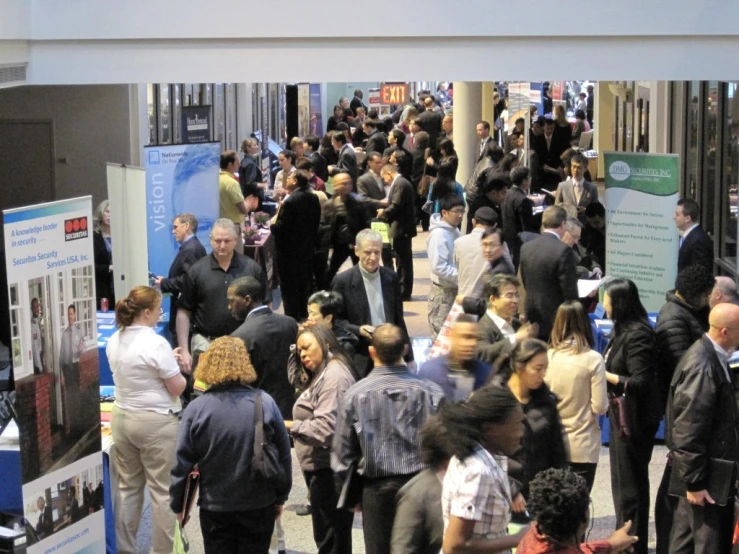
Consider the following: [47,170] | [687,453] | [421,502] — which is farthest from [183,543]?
[47,170]

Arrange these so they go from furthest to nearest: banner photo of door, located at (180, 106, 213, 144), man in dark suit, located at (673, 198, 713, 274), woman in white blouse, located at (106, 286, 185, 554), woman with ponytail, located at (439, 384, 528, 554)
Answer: banner photo of door, located at (180, 106, 213, 144), man in dark suit, located at (673, 198, 713, 274), woman in white blouse, located at (106, 286, 185, 554), woman with ponytail, located at (439, 384, 528, 554)

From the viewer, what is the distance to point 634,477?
6.18 m

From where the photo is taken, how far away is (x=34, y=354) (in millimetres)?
5383

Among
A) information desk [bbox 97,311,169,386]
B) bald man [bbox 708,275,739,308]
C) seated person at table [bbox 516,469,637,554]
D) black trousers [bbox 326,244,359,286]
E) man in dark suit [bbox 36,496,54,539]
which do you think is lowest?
man in dark suit [bbox 36,496,54,539]

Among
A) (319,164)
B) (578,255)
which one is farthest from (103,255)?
(319,164)

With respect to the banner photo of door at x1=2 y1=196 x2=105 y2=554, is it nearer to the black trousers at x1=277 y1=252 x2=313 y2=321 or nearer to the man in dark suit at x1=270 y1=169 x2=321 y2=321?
the man in dark suit at x1=270 y1=169 x2=321 y2=321

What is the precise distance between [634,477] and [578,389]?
70 cm

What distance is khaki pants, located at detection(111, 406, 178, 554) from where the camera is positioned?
617 cm

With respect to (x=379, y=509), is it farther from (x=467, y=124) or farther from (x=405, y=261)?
(x=467, y=124)

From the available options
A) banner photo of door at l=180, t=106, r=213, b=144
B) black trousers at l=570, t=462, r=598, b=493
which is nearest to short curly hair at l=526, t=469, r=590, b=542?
black trousers at l=570, t=462, r=598, b=493

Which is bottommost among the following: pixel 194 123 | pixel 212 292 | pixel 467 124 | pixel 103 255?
pixel 212 292

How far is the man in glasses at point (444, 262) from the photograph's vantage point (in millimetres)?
9391

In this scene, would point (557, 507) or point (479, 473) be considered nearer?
point (557, 507)

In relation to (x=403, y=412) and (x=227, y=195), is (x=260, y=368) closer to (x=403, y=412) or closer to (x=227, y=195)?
(x=403, y=412)
